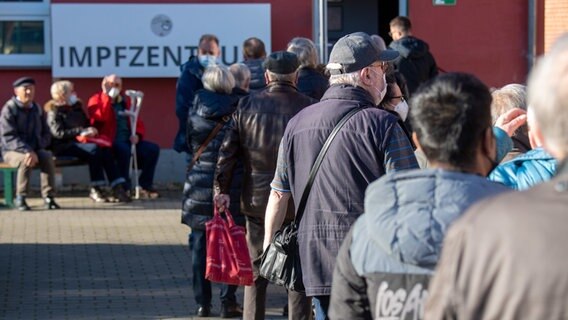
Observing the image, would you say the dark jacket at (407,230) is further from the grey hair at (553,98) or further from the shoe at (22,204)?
the shoe at (22,204)

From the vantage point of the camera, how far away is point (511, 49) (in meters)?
15.0

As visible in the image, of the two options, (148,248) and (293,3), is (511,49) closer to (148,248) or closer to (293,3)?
(293,3)

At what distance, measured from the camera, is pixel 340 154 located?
16.6ft

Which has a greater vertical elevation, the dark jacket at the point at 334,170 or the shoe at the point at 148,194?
the dark jacket at the point at 334,170

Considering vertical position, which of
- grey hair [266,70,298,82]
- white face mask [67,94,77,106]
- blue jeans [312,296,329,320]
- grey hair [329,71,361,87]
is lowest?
blue jeans [312,296,329,320]

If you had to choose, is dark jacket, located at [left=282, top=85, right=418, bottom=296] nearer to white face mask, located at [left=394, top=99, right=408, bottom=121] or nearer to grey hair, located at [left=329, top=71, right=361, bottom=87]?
grey hair, located at [left=329, top=71, right=361, bottom=87]

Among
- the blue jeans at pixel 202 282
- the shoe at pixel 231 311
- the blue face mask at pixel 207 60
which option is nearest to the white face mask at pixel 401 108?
the blue jeans at pixel 202 282

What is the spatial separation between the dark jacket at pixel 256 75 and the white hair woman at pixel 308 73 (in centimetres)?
87

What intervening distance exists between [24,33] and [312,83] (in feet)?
23.1

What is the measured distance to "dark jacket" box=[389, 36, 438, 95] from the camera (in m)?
11.5

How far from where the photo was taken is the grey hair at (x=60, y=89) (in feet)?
44.2

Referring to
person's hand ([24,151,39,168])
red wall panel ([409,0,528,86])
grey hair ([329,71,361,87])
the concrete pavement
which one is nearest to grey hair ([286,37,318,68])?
the concrete pavement

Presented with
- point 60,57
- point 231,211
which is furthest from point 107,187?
point 231,211

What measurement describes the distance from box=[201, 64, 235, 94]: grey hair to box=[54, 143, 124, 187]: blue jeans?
Result: 5.87m
